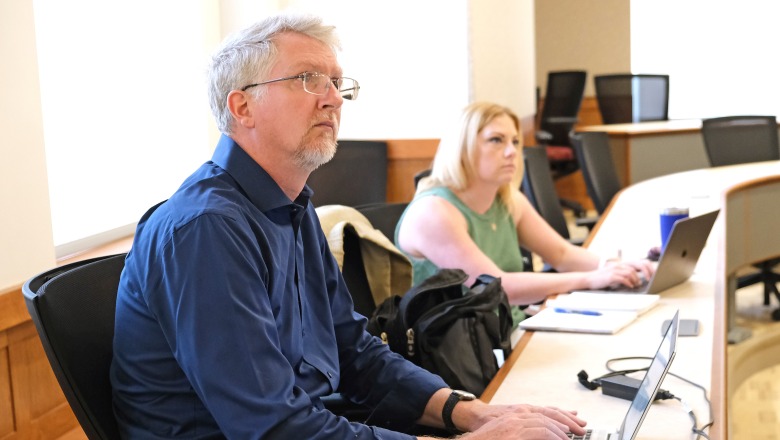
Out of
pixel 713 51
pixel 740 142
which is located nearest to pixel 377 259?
pixel 740 142

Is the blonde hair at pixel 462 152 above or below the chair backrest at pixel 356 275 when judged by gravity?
above

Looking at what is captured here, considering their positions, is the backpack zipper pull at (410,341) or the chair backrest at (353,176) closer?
the backpack zipper pull at (410,341)

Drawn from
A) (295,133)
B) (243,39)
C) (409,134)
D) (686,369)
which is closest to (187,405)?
(295,133)

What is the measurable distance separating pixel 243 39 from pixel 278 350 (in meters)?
0.52

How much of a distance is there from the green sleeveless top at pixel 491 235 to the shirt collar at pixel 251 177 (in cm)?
130

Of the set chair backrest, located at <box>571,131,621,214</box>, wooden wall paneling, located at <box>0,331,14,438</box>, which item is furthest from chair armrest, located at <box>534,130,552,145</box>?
wooden wall paneling, located at <box>0,331,14,438</box>

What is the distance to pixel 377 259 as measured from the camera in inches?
90.4

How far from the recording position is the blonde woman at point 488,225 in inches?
102

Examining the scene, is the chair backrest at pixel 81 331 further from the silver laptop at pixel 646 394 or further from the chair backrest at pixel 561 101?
the chair backrest at pixel 561 101

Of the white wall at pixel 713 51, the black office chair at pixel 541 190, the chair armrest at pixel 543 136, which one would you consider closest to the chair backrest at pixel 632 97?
the chair armrest at pixel 543 136

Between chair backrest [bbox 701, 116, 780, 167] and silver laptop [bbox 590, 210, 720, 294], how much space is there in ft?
10.2

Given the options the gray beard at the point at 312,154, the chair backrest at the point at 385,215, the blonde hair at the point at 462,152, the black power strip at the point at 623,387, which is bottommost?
the black power strip at the point at 623,387

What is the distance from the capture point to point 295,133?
4.81ft

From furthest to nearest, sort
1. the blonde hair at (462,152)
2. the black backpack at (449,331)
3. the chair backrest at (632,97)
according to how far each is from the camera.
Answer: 1. the chair backrest at (632,97)
2. the blonde hair at (462,152)
3. the black backpack at (449,331)
